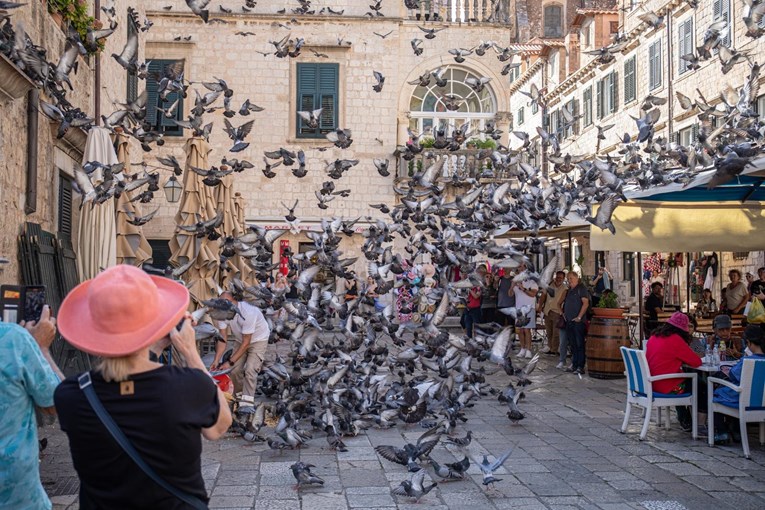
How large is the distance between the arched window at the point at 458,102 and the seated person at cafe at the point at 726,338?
1572 cm

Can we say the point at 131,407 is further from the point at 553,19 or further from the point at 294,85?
the point at 553,19

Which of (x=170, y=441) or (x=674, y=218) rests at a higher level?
(x=674, y=218)

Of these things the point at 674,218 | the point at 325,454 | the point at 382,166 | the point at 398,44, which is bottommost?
the point at 325,454

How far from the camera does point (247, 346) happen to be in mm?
9031

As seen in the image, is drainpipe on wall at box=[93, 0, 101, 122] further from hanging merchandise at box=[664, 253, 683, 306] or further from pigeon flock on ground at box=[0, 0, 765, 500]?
hanging merchandise at box=[664, 253, 683, 306]

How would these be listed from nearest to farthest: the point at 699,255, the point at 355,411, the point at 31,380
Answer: the point at 31,380, the point at 355,411, the point at 699,255

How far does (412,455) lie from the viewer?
673cm

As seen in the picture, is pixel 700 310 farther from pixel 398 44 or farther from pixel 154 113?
pixel 154 113

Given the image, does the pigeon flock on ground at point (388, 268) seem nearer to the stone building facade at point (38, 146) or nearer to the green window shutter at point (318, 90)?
the stone building facade at point (38, 146)

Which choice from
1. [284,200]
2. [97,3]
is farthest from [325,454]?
[284,200]

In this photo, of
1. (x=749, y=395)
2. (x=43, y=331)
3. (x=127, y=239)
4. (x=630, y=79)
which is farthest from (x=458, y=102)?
(x=43, y=331)

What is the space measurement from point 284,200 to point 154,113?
452cm

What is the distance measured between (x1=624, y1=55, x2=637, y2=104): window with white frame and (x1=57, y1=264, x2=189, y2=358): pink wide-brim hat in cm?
3234

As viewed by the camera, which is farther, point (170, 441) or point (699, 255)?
point (699, 255)
